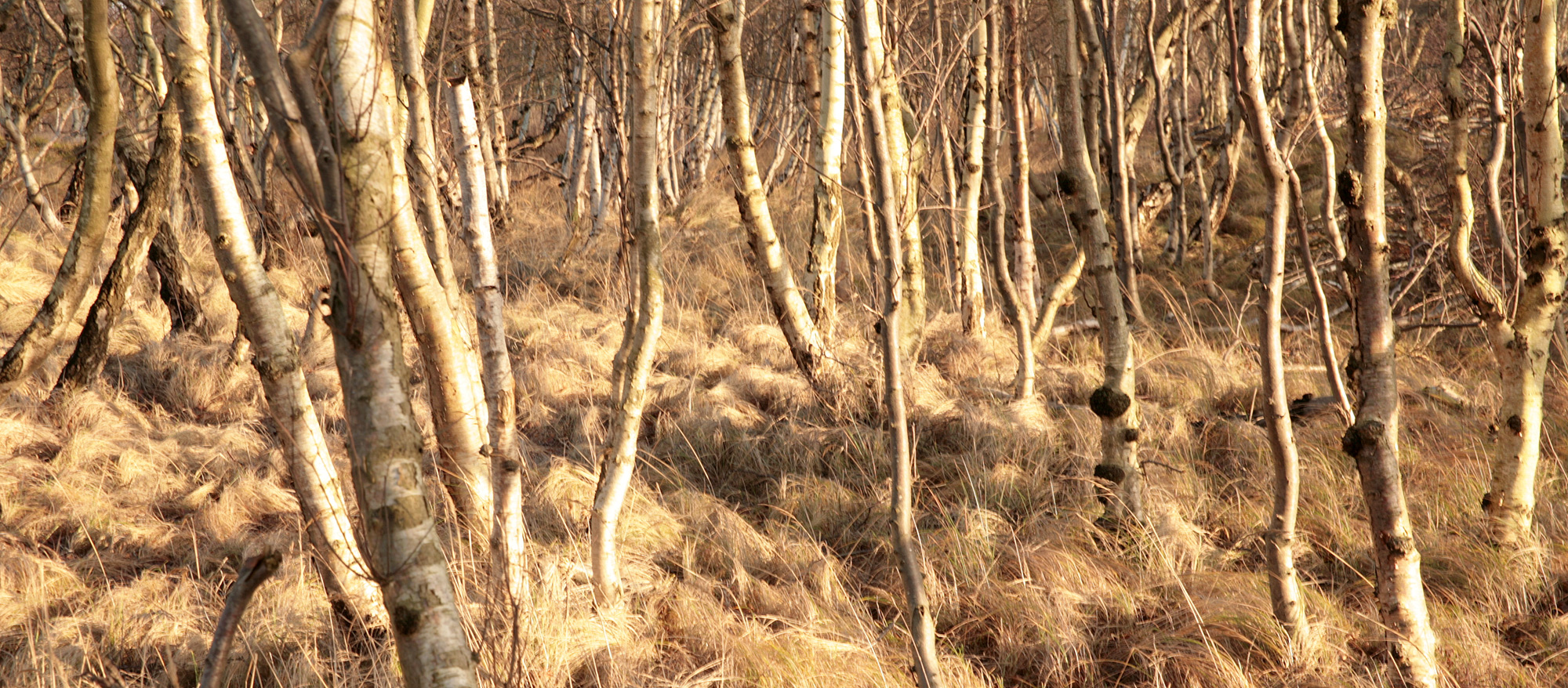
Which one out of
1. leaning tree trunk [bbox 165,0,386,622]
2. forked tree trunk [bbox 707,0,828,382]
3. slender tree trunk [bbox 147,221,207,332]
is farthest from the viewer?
slender tree trunk [bbox 147,221,207,332]

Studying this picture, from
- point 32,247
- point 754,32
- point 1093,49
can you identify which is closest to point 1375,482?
point 1093,49

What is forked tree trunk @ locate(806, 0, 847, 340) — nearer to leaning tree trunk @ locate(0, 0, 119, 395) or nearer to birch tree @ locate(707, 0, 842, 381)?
A: birch tree @ locate(707, 0, 842, 381)

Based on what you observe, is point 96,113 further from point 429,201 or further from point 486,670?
point 486,670

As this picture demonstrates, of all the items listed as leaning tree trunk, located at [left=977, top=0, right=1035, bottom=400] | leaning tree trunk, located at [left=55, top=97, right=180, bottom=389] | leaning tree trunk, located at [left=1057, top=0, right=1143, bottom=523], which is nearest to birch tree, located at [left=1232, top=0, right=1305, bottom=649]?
leaning tree trunk, located at [left=1057, top=0, right=1143, bottom=523]

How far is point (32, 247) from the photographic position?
7.74 m

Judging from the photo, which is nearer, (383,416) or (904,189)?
(383,416)

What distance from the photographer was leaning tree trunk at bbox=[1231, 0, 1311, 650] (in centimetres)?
212

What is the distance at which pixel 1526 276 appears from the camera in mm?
3068

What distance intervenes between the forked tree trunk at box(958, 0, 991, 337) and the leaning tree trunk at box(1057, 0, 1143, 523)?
1332 millimetres

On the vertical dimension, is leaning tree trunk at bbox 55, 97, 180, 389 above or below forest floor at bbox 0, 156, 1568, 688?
above

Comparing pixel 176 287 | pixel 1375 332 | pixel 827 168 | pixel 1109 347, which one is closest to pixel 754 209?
pixel 827 168

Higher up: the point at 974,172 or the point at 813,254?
the point at 974,172

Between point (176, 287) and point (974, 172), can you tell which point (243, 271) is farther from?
point (176, 287)

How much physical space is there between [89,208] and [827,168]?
3.22m
